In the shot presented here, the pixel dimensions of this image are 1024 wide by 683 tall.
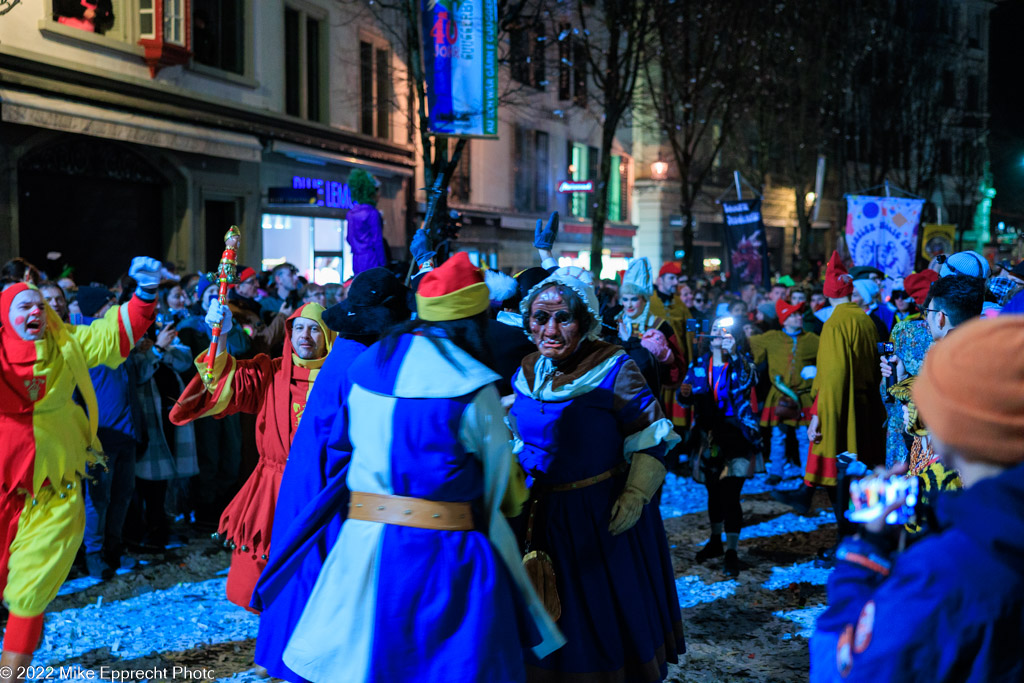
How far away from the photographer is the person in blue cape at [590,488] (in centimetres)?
388

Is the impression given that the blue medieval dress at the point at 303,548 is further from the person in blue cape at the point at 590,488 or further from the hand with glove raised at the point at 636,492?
the hand with glove raised at the point at 636,492

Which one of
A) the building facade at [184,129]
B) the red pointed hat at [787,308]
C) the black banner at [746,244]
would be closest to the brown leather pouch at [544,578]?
the red pointed hat at [787,308]

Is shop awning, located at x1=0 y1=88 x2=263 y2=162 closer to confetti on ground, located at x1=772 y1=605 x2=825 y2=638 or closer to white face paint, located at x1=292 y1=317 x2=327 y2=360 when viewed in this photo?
white face paint, located at x1=292 y1=317 x2=327 y2=360

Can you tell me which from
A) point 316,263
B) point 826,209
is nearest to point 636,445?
point 316,263

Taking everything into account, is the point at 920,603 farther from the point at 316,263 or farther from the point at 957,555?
the point at 316,263

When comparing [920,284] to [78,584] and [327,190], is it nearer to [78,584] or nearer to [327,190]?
[78,584]

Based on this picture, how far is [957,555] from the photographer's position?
1.64 meters

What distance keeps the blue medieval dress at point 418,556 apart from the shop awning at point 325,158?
1617cm

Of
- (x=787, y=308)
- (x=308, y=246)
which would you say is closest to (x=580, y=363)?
(x=787, y=308)

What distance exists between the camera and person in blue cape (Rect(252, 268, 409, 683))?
3.27 metres

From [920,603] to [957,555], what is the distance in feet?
0.35

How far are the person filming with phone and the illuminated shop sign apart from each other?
17.4m

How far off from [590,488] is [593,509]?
0.29 feet

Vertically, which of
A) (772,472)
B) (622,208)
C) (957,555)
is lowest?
(772,472)
